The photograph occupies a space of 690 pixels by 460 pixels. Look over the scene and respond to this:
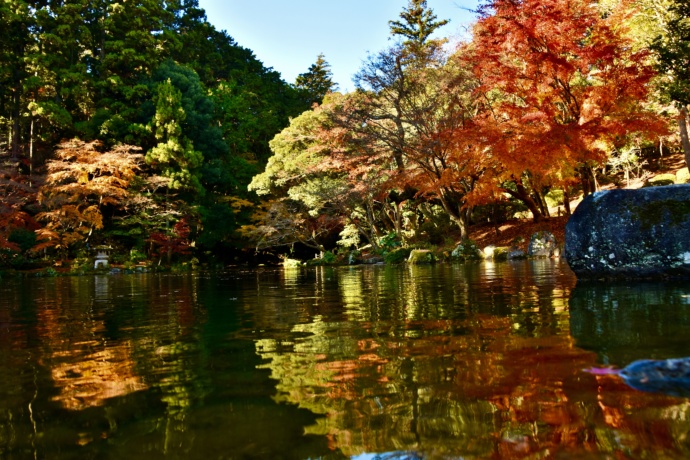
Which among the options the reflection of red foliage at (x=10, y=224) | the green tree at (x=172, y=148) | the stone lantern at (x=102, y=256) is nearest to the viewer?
the reflection of red foliage at (x=10, y=224)

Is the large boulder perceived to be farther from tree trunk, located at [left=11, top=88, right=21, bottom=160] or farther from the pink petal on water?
tree trunk, located at [left=11, top=88, right=21, bottom=160]

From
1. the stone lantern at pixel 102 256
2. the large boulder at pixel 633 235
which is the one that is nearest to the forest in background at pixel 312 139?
the stone lantern at pixel 102 256

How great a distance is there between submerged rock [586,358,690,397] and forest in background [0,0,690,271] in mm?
10532

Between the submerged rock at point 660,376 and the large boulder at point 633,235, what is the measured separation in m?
4.28

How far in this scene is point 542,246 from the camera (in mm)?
15555

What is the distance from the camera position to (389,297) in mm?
5254

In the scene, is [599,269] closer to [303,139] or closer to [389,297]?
[389,297]

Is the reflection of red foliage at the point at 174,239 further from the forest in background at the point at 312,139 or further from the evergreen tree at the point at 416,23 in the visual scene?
the evergreen tree at the point at 416,23

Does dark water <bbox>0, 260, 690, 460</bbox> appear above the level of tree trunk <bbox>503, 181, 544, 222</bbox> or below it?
below

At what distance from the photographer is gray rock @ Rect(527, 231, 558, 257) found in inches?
597

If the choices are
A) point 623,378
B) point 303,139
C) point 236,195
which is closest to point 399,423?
point 623,378

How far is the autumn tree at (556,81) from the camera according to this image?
35.7 feet

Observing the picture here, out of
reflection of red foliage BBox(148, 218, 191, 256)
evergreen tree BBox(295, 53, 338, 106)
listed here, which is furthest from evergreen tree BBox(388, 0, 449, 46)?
reflection of red foliage BBox(148, 218, 191, 256)

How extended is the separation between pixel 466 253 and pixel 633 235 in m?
10.6
